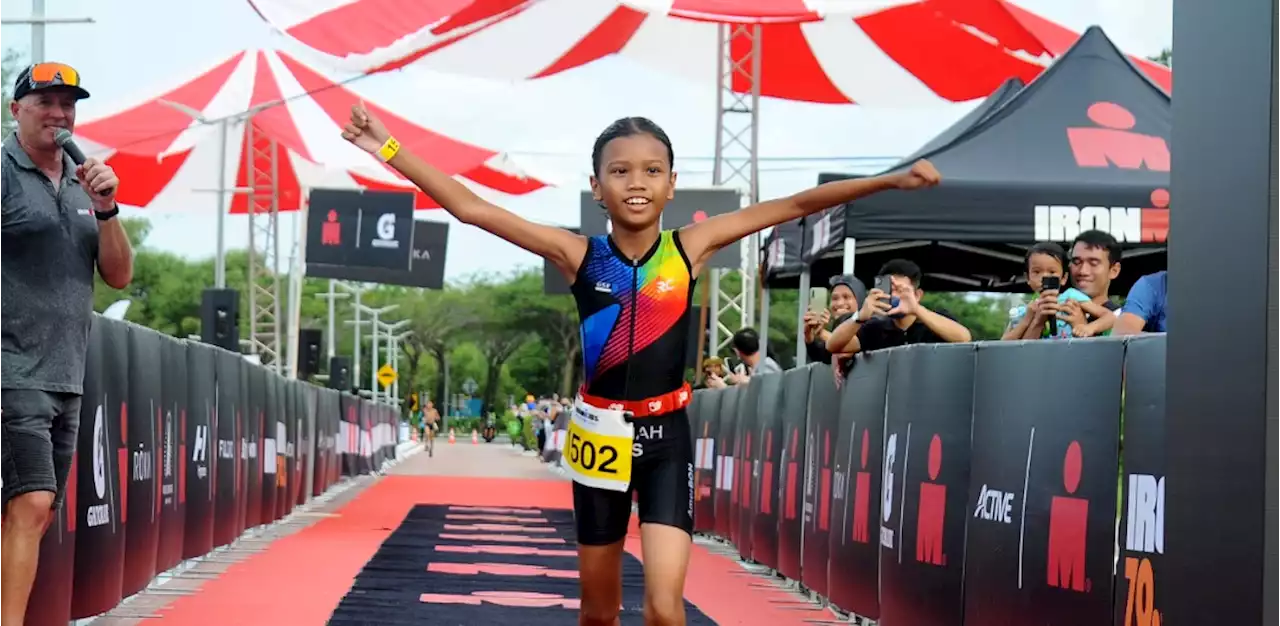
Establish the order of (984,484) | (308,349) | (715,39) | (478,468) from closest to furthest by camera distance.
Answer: (984,484) → (715,39) → (308,349) → (478,468)

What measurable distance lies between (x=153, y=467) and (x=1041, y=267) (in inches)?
204

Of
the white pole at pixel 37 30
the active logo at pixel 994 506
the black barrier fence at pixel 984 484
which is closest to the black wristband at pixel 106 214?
the black barrier fence at pixel 984 484

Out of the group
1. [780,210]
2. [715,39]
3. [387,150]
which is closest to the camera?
[387,150]

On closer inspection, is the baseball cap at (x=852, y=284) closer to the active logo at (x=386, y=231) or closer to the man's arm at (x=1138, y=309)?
the man's arm at (x=1138, y=309)

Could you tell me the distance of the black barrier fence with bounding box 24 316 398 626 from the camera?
7801 mm

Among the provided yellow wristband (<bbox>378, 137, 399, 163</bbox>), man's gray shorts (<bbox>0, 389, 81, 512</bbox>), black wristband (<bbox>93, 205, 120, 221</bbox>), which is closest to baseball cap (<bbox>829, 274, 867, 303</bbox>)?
black wristband (<bbox>93, 205, 120, 221</bbox>)

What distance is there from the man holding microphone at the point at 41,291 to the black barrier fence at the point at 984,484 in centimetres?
359

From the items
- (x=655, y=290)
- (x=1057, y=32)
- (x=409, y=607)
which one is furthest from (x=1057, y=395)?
(x=1057, y=32)

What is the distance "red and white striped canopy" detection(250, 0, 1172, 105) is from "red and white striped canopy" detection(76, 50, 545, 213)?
3905 mm

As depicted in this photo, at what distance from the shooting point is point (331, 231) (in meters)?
32.1

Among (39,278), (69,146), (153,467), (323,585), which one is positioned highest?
(69,146)

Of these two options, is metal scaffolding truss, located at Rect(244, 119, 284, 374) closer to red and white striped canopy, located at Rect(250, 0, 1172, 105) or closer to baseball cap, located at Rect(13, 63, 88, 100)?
red and white striped canopy, located at Rect(250, 0, 1172, 105)

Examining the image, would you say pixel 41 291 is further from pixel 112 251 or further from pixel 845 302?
pixel 845 302

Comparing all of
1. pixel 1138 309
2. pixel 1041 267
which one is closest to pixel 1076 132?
pixel 1041 267
